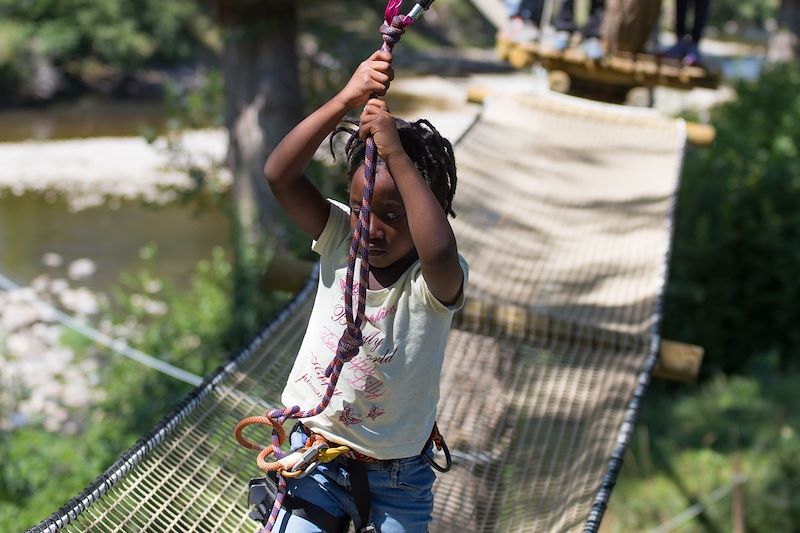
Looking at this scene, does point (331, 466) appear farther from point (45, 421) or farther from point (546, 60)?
point (45, 421)

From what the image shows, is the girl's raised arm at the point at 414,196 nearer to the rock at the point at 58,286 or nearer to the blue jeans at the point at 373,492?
the blue jeans at the point at 373,492

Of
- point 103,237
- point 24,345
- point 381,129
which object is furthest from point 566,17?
point 103,237

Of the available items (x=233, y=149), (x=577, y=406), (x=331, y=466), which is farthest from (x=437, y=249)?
(x=233, y=149)

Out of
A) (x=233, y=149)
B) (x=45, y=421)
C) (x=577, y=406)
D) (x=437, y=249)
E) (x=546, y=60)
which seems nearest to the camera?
(x=437, y=249)

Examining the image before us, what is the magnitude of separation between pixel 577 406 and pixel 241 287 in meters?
2.95

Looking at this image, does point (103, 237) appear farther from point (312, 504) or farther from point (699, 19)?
point (312, 504)

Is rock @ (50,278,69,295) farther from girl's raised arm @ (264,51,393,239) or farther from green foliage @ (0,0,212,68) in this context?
green foliage @ (0,0,212,68)

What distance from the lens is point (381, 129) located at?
4.09 feet

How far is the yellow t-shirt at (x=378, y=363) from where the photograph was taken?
1346 millimetres

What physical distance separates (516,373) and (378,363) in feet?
3.36

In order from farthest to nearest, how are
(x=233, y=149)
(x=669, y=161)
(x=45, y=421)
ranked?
(x=233, y=149) < (x=45, y=421) < (x=669, y=161)

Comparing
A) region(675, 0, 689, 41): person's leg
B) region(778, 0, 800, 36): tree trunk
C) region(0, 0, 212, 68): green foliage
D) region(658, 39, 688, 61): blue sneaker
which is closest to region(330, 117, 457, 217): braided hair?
region(658, 39, 688, 61): blue sneaker

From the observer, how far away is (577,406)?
2197mm

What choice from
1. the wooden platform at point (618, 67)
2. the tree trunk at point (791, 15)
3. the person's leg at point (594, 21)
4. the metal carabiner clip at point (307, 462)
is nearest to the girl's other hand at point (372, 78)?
the metal carabiner clip at point (307, 462)
